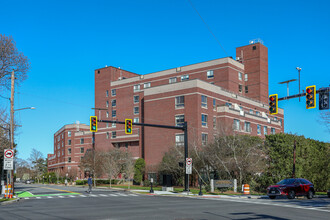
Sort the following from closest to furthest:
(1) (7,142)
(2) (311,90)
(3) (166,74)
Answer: (2) (311,90) < (1) (7,142) < (3) (166,74)

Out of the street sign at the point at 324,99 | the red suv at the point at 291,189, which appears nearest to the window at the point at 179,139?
the red suv at the point at 291,189

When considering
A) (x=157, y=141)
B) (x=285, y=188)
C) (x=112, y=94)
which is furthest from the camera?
(x=112, y=94)

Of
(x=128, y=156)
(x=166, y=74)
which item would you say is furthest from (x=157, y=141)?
(x=166, y=74)

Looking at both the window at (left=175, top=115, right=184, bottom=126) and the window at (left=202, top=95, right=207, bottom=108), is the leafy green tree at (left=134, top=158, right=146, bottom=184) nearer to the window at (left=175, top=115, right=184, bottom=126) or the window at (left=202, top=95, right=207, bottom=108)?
the window at (left=175, top=115, right=184, bottom=126)

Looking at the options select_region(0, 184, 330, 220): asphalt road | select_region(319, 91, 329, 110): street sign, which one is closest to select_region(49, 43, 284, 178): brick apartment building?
select_region(319, 91, 329, 110): street sign

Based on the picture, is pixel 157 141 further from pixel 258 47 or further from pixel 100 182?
pixel 258 47

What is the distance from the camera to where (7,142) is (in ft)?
152

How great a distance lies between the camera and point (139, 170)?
64375 mm

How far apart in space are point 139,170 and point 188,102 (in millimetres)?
14447

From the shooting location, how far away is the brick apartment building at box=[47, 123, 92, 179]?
110 m

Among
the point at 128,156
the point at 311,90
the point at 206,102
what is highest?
A: the point at 206,102

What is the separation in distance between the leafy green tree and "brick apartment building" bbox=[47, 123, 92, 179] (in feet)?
145

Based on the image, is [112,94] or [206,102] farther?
[112,94]

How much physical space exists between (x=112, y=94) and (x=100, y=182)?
23097mm
